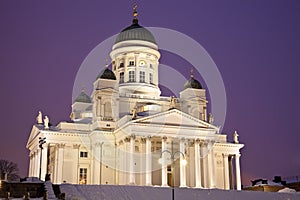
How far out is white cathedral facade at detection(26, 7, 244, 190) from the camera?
60656 mm

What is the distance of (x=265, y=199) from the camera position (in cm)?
4688

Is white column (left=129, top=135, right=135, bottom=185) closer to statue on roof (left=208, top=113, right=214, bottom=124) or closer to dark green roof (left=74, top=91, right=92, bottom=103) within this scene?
statue on roof (left=208, top=113, right=214, bottom=124)

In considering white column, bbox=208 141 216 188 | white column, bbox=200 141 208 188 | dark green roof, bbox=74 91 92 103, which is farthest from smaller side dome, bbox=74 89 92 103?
white column, bbox=208 141 216 188

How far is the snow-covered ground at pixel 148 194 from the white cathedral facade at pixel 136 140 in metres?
11.7

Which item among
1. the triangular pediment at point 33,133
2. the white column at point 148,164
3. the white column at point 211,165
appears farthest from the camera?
the triangular pediment at point 33,133

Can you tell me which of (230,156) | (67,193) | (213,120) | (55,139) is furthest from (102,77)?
(67,193)

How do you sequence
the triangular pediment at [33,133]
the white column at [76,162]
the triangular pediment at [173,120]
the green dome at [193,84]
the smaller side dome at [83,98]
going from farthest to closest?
1. the smaller side dome at [83,98]
2. the green dome at [193,84]
3. the triangular pediment at [33,133]
4. the white column at [76,162]
5. the triangular pediment at [173,120]

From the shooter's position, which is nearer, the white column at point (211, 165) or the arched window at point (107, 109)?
Answer: the white column at point (211, 165)

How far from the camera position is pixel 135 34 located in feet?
247

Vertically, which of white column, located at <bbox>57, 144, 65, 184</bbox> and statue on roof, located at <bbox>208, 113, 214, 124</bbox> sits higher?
statue on roof, located at <bbox>208, 113, 214, 124</bbox>

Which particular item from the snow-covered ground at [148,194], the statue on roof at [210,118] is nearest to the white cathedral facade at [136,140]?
the statue on roof at [210,118]

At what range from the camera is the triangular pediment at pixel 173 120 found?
60.6 metres

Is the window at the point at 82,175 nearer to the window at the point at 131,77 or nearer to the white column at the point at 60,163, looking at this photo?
the white column at the point at 60,163

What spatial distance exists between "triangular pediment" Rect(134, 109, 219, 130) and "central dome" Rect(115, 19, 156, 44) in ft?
58.5
